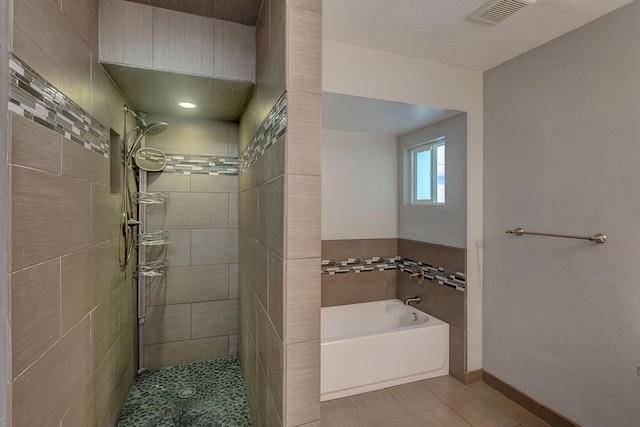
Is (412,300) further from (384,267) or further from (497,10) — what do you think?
(497,10)

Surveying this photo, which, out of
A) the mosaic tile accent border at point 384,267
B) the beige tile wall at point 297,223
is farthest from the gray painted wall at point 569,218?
the beige tile wall at point 297,223

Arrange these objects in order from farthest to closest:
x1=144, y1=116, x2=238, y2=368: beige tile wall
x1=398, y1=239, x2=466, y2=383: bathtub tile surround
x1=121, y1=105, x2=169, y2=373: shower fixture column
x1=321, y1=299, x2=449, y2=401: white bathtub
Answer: x1=144, y1=116, x2=238, y2=368: beige tile wall < x1=398, y1=239, x2=466, y2=383: bathtub tile surround < x1=121, y1=105, x2=169, y2=373: shower fixture column < x1=321, y1=299, x2=449, y2=401: white bathtub

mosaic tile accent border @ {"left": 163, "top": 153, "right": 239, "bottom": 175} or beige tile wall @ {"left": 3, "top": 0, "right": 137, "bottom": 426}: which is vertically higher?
mosaic tile accent border @ {"left": 163, "top": 153, "right": 239, "bottom": 175}

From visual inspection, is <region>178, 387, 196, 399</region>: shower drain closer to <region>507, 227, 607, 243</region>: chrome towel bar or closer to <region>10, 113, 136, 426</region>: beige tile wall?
<region>10, 113, 136, 426</region>: beige tile wall

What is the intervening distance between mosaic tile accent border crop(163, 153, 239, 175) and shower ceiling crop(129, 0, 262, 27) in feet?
3.84

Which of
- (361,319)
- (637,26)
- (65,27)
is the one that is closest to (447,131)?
(637,26)

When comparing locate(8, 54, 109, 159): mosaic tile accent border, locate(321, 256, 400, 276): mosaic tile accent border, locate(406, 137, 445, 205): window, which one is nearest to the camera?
locate(8, 54, 109, 159): mosaic tile accent border

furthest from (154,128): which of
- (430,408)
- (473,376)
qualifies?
(473,376)

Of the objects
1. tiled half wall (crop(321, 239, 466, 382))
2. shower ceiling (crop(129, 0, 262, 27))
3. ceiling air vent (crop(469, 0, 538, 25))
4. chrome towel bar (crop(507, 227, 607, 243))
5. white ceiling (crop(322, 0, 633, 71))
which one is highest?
shower ceiling (crop(129, 0, 262, 27))

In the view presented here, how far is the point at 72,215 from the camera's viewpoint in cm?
129

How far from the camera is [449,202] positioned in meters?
2.61

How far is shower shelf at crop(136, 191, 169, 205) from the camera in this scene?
2.39 meters

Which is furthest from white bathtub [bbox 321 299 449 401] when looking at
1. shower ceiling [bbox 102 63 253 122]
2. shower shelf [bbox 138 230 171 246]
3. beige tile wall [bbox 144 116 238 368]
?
shower ceiling [bbox 102 63 253 122]

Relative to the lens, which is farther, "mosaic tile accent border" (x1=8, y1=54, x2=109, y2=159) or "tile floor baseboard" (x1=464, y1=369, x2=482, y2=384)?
"tile floor baseboard" (x1=464, y1=369, x2=482, y2=384)
